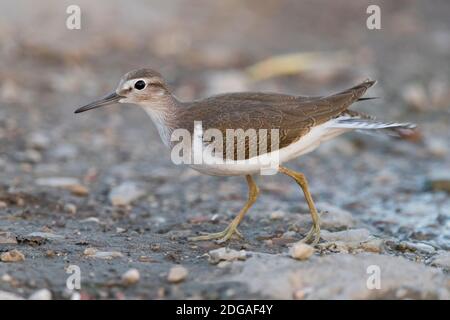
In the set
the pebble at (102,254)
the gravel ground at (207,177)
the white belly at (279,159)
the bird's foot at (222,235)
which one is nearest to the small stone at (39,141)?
the gravel ground at (207,177)

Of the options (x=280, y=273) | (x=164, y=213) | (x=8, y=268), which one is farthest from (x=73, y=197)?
(x=280, y=273)

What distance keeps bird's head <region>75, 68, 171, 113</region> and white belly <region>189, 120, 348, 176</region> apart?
0.93 m

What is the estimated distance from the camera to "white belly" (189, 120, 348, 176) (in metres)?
6.46

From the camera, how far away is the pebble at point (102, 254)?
19.4 feet

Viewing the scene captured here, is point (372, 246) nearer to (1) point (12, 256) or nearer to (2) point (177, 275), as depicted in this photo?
(2) point (177, 275)

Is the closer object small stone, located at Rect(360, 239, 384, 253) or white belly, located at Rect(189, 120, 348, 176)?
small stone, located at Rect(360, 239, 384, 253)

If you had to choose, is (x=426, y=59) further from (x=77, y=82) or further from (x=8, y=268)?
(x=8, y=268)

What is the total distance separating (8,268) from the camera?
5.50 meters

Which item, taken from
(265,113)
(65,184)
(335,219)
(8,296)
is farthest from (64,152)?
(8,296)

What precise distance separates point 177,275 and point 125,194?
3.03 m

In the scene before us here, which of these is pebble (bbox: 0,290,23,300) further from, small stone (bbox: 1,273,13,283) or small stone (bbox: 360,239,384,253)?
small stone (bbox: 360,239,384,253)

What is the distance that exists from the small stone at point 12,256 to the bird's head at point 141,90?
6.04 ft

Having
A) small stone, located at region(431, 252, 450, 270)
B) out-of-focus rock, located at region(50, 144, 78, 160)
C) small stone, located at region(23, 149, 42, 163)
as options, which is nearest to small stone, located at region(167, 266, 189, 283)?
small stone, located at region(431, 252, 450, 270)

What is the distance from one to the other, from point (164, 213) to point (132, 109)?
382 centimetres
